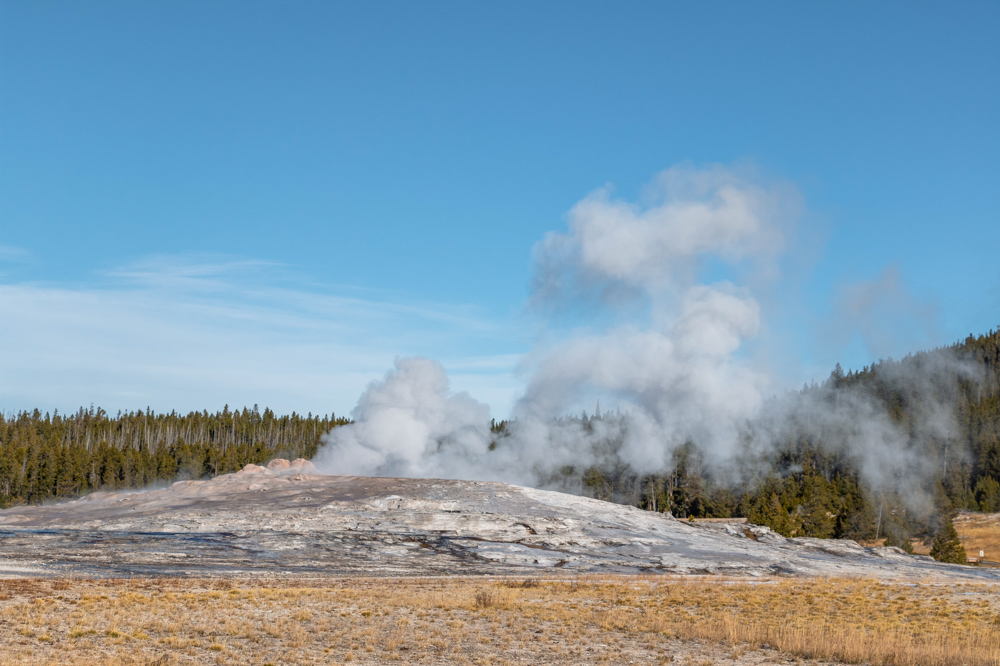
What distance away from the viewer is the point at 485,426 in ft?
421

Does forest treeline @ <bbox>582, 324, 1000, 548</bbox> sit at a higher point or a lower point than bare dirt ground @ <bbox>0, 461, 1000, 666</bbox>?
higher

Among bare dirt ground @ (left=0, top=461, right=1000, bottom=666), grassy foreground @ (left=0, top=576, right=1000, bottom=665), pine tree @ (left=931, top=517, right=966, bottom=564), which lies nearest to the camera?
grassy foreground @ (left=0, top=576, right=1000, bottom=665)

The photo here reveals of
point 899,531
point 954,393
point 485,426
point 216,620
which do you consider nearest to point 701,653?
point 216,620

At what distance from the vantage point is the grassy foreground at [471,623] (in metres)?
22.8

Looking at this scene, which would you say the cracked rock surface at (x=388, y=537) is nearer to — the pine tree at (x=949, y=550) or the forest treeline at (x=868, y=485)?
the pine tree at (x=949, y=550)

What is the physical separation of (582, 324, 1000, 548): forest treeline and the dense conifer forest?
0.24m

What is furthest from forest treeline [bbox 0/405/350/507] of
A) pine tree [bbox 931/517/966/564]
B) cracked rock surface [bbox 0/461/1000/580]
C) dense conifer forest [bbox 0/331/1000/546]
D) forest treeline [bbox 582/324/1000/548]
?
pine tree [bbox 931/517/966/564]

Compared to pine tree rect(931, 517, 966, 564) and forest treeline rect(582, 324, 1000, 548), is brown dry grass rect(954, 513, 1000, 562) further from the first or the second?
pine tree rect(931, 517, 966, 564)

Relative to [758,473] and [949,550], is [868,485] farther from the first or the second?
[949,550]

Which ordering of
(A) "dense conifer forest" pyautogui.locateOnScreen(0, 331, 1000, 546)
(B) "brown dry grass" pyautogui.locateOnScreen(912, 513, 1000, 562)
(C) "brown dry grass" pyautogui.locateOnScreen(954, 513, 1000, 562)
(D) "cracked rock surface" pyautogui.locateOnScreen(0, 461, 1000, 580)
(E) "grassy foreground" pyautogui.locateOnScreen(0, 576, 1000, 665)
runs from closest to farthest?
(E) "grassy foreground" pyautogui.locateOnScreen(0, 576, 1000, 665), (D) "cracked rock surface" pyautogui.locateOnScreen(0, 461, 1000, 580), (B) "brown dry grass" pyautogui.locateOnScreen(912, 513, 1000, 562), (C) "brown dry grass" pyautogui.locateOnScreen(954, 513, 1000, 562), (A) "dense conifer forest" pyautogui.locateOnScreen(0, 331, 1000, 546)

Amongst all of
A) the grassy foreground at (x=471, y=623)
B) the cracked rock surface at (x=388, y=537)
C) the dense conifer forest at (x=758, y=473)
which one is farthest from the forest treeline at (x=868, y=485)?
the grassy foreground at (x=471, y=623)

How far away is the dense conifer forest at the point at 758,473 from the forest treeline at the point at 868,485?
0.24 meters

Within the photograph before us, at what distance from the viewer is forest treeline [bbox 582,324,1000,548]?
99500 millimetres

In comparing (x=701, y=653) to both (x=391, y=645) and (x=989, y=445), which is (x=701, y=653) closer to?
(x=391, y=645)
